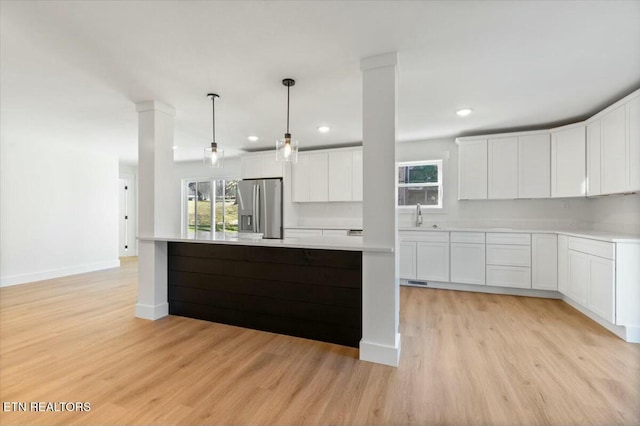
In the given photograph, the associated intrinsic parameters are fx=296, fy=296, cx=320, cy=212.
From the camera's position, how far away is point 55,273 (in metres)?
5.35

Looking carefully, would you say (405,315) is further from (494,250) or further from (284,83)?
(284,83)

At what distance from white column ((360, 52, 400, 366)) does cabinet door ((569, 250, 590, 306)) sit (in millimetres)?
2466

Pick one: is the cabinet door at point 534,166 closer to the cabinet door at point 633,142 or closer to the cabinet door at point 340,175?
the cabinet door at point 633,142

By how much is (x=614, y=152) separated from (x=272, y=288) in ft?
12.8

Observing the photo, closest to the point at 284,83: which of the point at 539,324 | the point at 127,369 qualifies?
the point at 127,369

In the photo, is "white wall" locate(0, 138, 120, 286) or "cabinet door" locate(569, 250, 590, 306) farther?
"white wall" locate(0, 138, 120, 286)

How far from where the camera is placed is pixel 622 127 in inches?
120

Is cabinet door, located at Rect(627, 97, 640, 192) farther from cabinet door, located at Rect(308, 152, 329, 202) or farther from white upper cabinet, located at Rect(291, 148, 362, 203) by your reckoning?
cabinet door, located at Rect(308, 152, 329, 202)

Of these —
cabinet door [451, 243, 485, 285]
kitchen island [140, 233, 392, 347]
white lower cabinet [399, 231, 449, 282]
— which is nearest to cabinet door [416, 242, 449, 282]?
white lower cabinet [399, 231, 449, 282]

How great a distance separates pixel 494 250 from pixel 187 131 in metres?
4.86

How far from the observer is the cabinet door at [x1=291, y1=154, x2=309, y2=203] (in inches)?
217

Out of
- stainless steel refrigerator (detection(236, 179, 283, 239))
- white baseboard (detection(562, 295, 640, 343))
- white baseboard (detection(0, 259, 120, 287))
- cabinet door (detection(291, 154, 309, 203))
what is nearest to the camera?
white baseboard (detection(562, 295, 640, 343))

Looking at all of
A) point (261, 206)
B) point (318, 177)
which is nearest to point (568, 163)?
point (318, 177)

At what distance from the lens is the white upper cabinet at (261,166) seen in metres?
5.55
